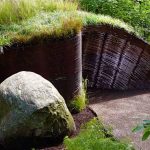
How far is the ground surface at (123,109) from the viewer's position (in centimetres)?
515

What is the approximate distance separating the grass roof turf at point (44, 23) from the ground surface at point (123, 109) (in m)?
1.11

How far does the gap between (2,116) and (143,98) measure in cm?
284

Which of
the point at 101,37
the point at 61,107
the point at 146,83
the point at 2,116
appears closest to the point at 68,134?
the point at 61,107

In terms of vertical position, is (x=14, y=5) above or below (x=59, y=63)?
above

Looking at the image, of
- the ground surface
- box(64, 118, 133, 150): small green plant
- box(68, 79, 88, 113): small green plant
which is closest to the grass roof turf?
box(68, 79, 88, 113): small green plant

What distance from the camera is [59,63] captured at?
18.9 ft

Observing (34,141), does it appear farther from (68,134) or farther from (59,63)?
(59,63)

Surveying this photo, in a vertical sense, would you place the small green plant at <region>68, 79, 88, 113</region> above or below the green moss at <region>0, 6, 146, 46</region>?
below

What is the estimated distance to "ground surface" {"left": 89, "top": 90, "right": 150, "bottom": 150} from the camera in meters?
5.15

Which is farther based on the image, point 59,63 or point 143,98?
point 143,98

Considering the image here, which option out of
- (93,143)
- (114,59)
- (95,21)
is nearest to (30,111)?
(93,143)

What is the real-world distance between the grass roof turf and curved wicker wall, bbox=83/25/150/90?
41 cm

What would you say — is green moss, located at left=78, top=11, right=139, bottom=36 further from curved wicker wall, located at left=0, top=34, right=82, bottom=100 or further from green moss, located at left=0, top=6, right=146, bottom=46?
curved wicker wall, located at left=0, top=34, right=82, bottom=100

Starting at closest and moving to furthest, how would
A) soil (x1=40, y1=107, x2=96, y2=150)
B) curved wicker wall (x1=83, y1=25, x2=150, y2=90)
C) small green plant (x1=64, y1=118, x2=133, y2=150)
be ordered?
small green plant (x1=64, y1=118, x2=133, y2=150)
soil (x1=40, y1=107, x2=96, y2=150)
curved wicker wall (x1=83, y1=25, x2=150, y2=90)
